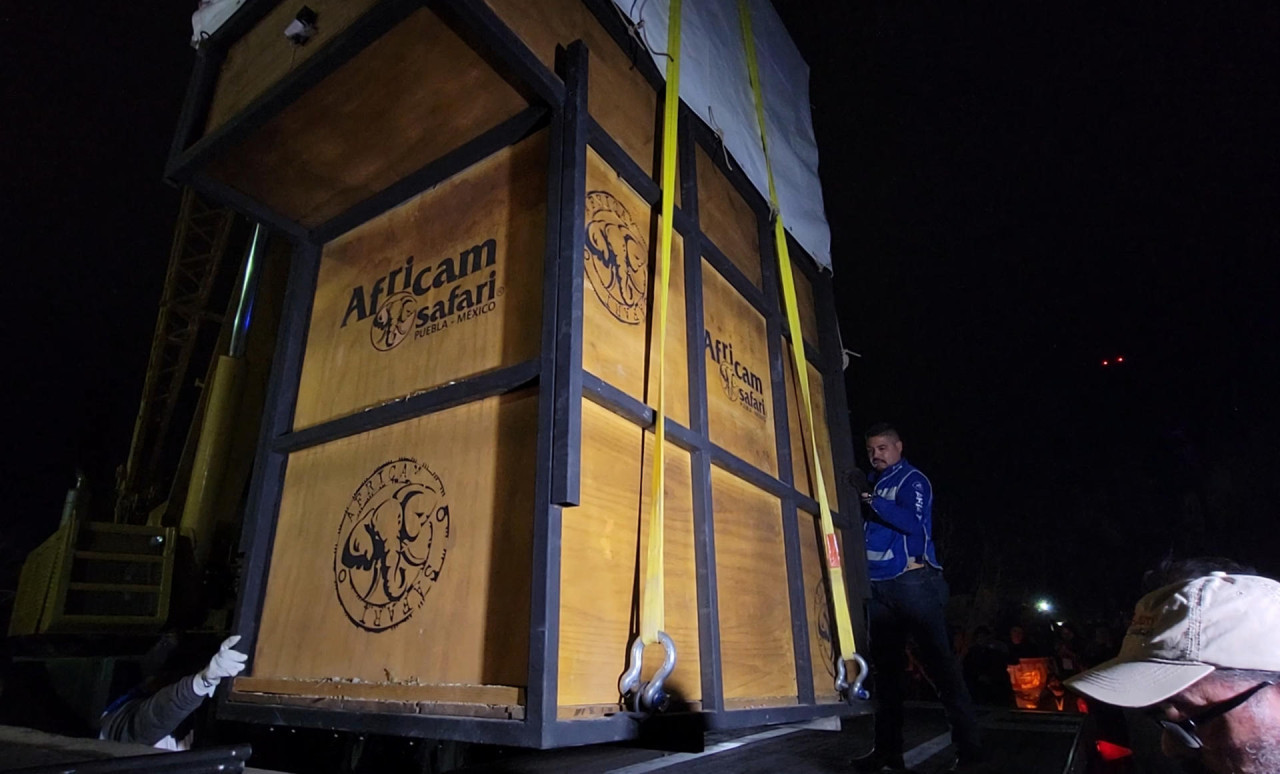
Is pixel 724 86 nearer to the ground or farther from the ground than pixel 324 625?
farther from the ground

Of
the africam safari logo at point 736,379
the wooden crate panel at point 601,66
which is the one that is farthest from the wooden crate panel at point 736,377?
the wooden crate panel at point 601,66

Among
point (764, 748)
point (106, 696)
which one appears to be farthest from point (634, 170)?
point (106, 696)

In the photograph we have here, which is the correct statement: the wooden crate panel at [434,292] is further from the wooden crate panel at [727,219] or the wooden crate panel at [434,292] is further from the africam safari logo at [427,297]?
the wooden crate panel at [727,219]

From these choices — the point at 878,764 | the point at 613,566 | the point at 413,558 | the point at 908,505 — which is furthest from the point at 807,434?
the point at 413,558

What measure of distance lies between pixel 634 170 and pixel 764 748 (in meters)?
3.42

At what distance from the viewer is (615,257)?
9.77 feet

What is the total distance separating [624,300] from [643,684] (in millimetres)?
1548

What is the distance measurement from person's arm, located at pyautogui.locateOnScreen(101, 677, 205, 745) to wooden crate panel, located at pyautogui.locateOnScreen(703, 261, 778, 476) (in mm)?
3283

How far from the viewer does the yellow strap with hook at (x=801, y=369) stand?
146 inches

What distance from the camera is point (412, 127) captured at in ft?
9.91

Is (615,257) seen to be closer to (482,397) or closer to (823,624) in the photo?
(482,397)

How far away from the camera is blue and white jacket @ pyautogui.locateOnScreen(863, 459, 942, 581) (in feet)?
14.9

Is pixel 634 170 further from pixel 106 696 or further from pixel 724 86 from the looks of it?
pixel 106 696

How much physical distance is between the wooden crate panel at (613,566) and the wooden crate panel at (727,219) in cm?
166
